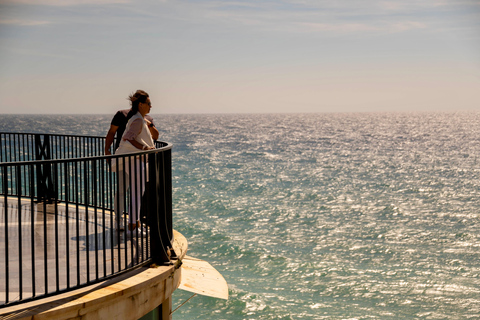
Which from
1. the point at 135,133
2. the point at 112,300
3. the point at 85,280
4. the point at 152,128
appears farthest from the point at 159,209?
the point at 152,128

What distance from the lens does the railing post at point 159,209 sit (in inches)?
213

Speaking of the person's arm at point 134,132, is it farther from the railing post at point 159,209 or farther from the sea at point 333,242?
the sea at point 333,242

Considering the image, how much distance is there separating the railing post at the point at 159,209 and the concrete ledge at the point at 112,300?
21 centimetres

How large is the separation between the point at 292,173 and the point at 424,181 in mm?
10666

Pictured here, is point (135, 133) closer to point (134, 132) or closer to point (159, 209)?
point (134, 132)

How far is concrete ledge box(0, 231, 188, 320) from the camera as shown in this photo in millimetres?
4000

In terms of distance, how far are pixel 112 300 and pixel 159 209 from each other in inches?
56.7

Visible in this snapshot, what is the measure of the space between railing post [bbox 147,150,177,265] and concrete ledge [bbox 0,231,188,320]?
0.21 meters

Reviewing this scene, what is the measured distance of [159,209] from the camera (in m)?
5.65

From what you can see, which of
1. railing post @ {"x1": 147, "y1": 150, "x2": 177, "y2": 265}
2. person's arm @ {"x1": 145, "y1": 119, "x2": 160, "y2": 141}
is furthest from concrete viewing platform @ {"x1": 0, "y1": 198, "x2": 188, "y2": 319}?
person's arm @ {"x1": 145, "y1": 119, "x2": 160, "y2": 141}

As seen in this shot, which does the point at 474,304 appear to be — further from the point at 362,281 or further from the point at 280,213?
the point at 280,213

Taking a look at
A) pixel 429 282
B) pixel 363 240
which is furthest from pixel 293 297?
pixel 363 240

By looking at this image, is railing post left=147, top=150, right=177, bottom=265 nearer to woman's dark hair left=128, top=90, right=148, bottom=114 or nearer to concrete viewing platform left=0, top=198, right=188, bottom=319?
concrete viewing platform left=0, top=198, right=188, bottom=319

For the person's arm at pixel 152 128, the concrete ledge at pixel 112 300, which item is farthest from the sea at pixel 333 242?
the concrete ledge at pixel 112 300
